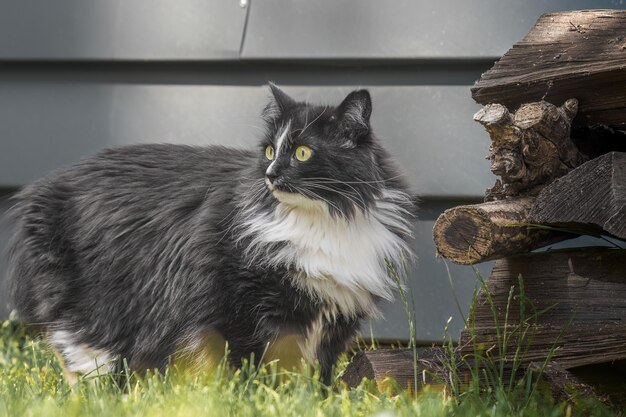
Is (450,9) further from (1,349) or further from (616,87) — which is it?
(1,349)

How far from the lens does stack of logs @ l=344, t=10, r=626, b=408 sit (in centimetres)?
240

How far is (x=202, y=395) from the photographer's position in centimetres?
245


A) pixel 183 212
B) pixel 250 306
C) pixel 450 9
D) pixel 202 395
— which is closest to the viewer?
pixel 202 395

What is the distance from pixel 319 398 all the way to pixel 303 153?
890 millimetres

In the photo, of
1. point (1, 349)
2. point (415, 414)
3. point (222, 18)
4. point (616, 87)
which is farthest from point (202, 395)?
point (222, 18)

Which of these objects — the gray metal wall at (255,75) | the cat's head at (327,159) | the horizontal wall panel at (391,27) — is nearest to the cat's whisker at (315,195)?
the cat's head at (327,159)

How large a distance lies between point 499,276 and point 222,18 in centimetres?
199

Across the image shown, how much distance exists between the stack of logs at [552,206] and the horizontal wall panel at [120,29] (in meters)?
1.76

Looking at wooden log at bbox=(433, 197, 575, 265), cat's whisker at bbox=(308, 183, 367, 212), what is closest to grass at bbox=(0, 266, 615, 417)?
wooden log at bbox=(433, 197, 575, 265)

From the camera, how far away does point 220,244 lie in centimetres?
316

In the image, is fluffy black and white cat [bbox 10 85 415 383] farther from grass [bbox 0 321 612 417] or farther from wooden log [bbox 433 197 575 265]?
wooden log [bbox 433 197 575 265]

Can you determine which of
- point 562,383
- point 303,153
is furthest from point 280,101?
point 562,383

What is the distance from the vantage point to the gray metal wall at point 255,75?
3.88m

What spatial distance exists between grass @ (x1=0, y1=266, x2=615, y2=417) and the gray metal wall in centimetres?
124
